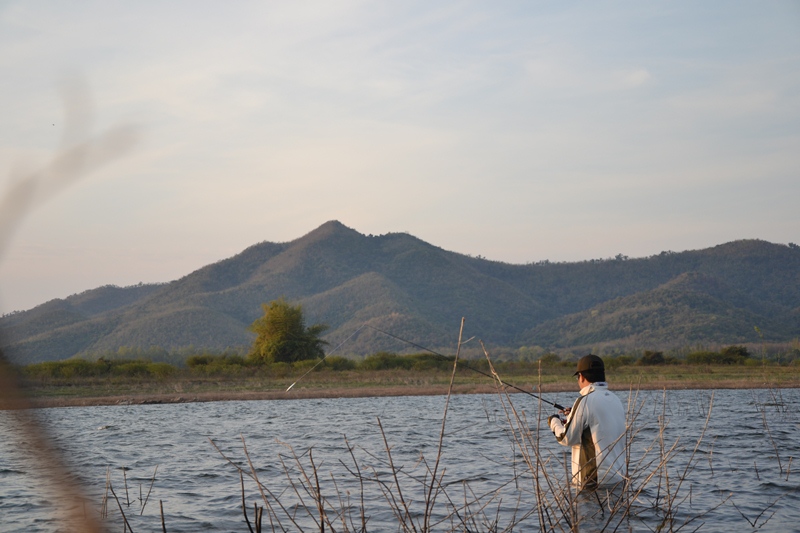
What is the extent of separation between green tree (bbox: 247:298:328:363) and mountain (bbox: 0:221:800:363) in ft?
143

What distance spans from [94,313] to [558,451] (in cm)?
16781

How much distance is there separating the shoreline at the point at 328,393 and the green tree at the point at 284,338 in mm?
20950

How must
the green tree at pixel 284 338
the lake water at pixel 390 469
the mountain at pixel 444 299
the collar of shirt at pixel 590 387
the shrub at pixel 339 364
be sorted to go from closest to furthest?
1. the lake water at pixel 390 469
2. the collar of shirt at pixel 590 387
3. the shrub at pixel 339 364
4. the green tree at pixel 284 338
5. the mountain at pixel 444 299

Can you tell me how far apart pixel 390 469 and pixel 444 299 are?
14455cm

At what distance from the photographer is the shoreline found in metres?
36.6

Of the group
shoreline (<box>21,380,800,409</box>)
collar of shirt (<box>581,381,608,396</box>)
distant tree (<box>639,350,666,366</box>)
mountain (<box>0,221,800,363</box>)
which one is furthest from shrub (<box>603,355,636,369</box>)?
mountain (<box>0,221,800,363</box>)

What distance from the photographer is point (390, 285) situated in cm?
15188

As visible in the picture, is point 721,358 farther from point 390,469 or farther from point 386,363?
point 390,469

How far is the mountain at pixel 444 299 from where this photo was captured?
12444 centimetres

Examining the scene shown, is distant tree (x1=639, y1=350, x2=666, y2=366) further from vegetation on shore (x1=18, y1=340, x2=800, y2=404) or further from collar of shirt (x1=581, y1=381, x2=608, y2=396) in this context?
collar of shirt (x1=581, y1=381, x2=608, y2=396)

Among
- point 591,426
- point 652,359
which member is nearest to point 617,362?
point 652,359

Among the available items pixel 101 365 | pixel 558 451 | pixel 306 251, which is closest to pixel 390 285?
pixel 306 251

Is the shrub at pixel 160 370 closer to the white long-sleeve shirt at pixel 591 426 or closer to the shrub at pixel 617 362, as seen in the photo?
the shrub at pixel 617 362

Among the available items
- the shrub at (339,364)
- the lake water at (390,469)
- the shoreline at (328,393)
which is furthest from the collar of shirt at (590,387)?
the shrub at (339,364)
